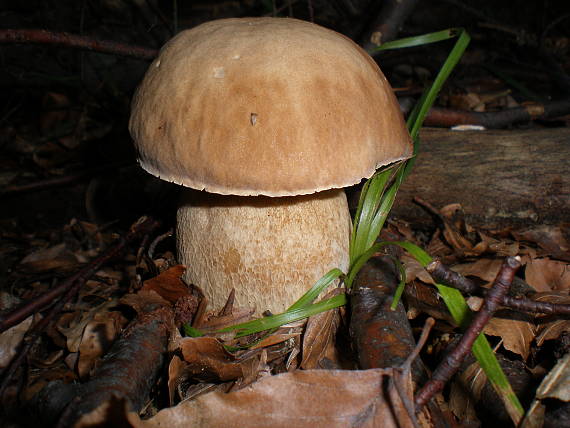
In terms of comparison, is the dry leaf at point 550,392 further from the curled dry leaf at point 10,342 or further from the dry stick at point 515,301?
the curled dry leaf at point 10,342

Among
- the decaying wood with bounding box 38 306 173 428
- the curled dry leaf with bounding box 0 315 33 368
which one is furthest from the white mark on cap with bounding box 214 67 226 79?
the curled dry leaf with bounding box 0 315 33 368

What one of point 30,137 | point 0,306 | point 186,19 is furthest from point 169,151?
point 186,19

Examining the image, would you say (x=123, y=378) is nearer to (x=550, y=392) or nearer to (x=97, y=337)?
(x=97, y=337)

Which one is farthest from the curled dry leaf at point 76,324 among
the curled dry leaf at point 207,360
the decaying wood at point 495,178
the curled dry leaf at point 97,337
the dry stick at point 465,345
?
the decaying wood at point 495,178

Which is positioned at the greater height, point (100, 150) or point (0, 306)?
point (100, 150)

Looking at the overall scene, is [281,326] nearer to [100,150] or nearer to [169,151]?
[169,151]

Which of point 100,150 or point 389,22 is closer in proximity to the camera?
point 389,22
